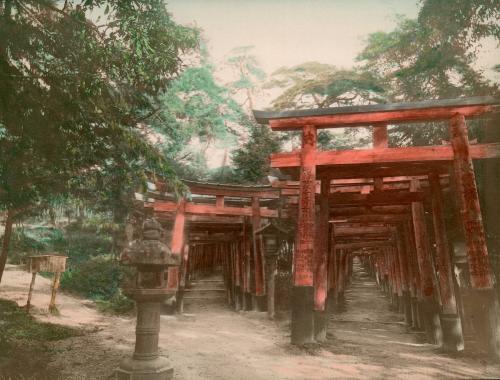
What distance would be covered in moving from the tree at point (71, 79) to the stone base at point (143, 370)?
2.91 meters

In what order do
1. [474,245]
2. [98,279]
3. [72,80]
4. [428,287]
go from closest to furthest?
[474,245] → [72,80] → [428,287] → [98,279]

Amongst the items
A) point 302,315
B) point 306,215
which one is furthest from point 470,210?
point 302,315

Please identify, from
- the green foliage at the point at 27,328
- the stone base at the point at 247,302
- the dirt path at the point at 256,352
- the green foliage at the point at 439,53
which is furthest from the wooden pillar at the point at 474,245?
the stone base at the point at 247,302

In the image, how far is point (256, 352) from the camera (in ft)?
20.6

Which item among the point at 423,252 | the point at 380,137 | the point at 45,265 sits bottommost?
the point at 45,265

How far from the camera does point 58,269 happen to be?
10398 millimetres

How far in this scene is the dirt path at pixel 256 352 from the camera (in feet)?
16.3

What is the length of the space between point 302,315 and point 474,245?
8.88ft

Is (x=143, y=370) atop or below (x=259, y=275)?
below

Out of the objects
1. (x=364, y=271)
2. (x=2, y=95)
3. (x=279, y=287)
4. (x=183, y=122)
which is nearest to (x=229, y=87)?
(x=183, y=122)

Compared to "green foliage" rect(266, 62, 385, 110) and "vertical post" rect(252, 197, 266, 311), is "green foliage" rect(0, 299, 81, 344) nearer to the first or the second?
"vertical post" rect(252, 197, 266, 311)

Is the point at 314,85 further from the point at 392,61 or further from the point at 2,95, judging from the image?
the point at 2,95

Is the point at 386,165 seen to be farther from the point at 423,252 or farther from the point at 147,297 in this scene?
the point at 147,297

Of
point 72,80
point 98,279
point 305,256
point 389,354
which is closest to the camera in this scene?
point 72,80
